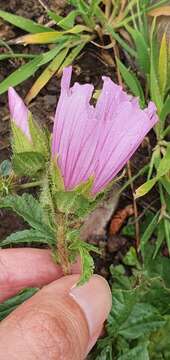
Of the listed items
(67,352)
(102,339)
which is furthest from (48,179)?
(102,339)

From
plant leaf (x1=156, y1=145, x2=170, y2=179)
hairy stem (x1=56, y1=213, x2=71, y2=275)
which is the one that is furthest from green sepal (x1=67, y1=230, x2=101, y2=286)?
plant leaf (x1=156, y1=145, x2=170, y2=179)

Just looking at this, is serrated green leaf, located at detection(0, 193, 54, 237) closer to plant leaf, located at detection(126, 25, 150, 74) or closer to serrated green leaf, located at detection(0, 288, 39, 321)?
serrated green leaf, located at detection(0, 288, 39, 321)

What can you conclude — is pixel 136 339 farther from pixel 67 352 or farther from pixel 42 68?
pixel 42 68

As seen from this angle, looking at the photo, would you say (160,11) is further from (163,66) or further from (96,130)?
(96,130)

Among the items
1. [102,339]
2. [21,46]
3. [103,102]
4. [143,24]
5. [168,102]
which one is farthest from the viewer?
[21,46]

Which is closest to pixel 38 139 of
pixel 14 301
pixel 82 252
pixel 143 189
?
pixel 82 252

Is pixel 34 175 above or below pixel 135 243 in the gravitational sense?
above
